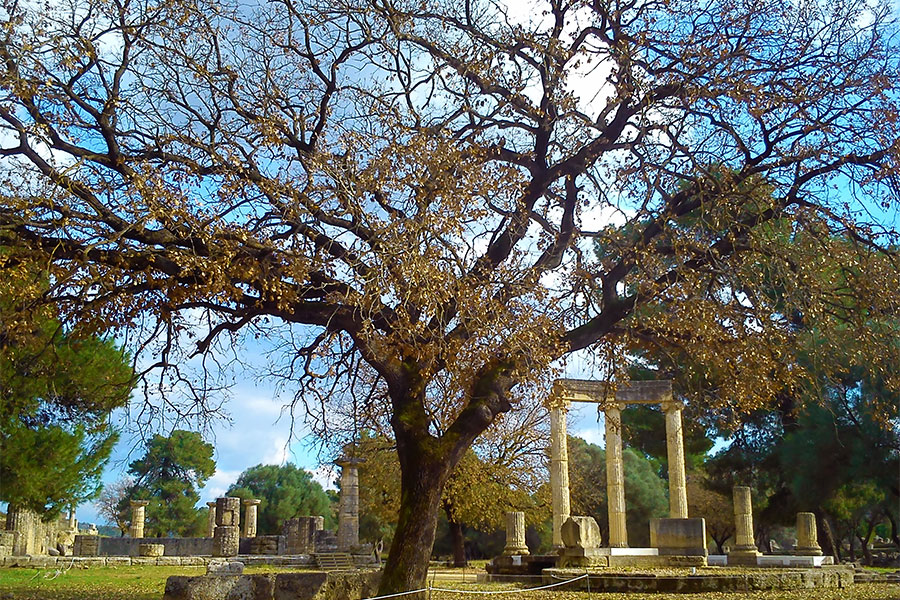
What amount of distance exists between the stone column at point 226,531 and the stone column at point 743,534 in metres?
19.7

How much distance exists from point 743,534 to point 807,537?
1.79m

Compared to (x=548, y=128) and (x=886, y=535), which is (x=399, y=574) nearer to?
(x=548, y=128)

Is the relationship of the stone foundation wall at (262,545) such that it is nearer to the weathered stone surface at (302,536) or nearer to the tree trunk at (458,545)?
the weathered stone surface at (302,536)

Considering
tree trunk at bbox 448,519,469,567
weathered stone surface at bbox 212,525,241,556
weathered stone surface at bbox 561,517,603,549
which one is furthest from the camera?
weathered stone surface at bbox 212,525,241,556

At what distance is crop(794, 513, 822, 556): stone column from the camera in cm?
2416

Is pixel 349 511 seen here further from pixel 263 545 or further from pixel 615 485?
pixel 615 485

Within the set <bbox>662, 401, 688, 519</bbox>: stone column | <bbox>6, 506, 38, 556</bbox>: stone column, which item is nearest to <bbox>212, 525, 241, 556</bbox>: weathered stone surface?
<bbox>6, 506, 38, 556</bbox>: stone column

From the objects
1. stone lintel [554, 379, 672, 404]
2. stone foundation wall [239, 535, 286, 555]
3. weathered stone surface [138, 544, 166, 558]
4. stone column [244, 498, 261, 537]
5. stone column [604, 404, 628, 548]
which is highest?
stone lintel [554, 379, 672, 404]

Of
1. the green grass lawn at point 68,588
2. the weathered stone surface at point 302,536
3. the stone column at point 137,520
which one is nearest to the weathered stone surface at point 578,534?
the green grass lawn at point 68,588

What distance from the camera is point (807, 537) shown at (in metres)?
24.4

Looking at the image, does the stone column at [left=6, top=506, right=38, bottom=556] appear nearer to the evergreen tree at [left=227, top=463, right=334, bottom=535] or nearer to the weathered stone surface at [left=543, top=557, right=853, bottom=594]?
the weathered stone surface at [left=543, top=557, right=853, bottom=594]

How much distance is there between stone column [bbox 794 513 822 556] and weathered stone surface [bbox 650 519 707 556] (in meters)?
5.44

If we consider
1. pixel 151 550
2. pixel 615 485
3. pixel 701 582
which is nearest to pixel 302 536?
pixel 151 550

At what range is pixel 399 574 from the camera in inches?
372
